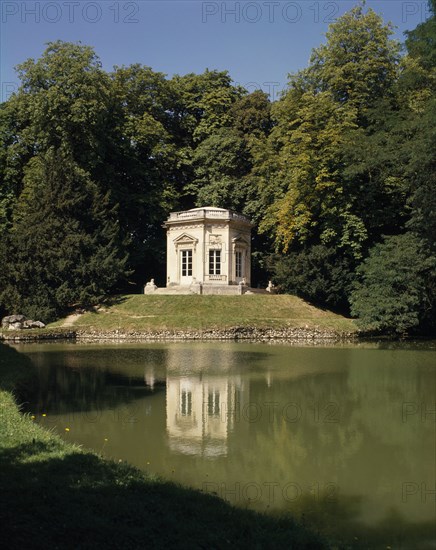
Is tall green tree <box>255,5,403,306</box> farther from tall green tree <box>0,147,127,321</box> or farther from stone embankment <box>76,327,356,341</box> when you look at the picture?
tall green tree <box>0,147,127,321</box>

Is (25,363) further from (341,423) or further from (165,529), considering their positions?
(165,529)

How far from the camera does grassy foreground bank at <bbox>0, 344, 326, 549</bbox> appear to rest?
4.54 m

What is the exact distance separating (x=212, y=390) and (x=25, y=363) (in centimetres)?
556

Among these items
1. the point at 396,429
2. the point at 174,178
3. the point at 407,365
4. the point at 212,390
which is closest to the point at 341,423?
the point at 396,429

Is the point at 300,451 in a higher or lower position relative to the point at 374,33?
lower

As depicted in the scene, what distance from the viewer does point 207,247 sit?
126 ft

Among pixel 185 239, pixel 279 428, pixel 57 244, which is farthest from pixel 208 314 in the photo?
pixel 279 428

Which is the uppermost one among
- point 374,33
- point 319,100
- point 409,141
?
point 374,33

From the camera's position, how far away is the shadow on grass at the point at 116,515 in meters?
4.54

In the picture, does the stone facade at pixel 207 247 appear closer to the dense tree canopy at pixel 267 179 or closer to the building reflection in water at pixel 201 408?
the dense tree canopy at pixel 267 179

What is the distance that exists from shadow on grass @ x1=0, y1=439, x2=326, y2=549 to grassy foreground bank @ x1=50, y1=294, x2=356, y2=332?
22692mm

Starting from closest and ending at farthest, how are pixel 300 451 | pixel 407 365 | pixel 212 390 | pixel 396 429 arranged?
pixel 300 451 → pixel 396 429 → pixel 212 390 → pixel 407 365

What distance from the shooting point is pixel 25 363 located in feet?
49.8

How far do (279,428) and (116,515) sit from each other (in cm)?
486
